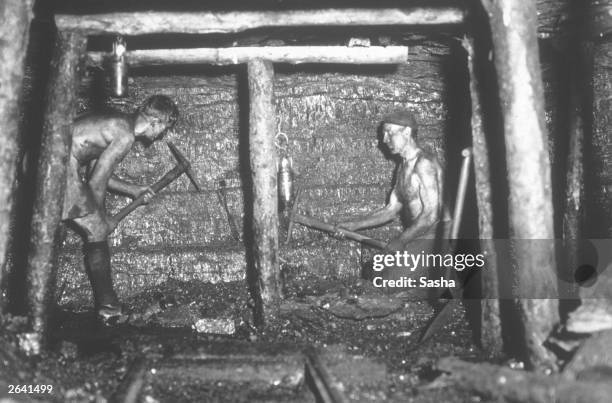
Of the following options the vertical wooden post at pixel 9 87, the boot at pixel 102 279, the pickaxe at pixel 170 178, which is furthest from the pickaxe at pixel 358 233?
the vertical wooden post at pixel 9 87

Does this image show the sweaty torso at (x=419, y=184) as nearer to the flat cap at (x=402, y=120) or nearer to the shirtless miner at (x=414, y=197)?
the shirtless miner at (x=414, y=197)

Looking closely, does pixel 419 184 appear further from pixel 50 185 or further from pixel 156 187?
pixel 50 185

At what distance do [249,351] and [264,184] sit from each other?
5.40 feet

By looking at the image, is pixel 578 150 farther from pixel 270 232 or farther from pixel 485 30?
pixel 270 232

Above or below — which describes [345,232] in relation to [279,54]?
below

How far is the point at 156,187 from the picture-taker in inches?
250

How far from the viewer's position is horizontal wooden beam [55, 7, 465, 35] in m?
4.50

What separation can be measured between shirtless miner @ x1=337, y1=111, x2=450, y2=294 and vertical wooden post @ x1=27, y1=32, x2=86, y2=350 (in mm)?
3213

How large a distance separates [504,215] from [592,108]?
234 cm

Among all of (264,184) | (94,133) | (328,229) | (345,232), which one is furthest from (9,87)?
(345,232)

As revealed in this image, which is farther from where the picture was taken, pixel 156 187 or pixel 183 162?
pixel 183 162

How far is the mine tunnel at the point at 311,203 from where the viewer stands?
149 inches

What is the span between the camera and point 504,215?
13.9 feet

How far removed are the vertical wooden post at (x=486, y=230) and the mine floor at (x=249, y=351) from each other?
0.24 meters
